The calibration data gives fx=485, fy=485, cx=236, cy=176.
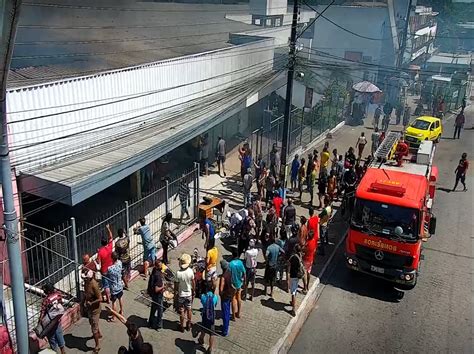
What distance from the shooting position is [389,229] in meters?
10.7

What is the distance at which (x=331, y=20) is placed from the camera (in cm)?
4303

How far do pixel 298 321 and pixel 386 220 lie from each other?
9.79 ft

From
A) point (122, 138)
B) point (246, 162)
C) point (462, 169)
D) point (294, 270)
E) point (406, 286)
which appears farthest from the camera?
point (462, 169)

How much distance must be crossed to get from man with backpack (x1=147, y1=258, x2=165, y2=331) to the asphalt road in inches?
103

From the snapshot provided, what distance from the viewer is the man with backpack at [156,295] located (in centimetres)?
875

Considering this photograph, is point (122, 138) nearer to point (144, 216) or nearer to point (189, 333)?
point (144, 216)

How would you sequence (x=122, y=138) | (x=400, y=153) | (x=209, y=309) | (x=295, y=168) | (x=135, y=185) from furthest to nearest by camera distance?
(x=295, y=168) < (x=135, y=185) < (x=400, y=153) < (x=122, y=138) < (x=209, y=309)

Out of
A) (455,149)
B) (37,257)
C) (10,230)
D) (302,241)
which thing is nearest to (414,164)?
(302,241)

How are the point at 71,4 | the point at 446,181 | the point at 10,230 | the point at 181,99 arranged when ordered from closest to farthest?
the point at 10,230 < the point at 181,99 < the point at 446,181 < the point at 71,4

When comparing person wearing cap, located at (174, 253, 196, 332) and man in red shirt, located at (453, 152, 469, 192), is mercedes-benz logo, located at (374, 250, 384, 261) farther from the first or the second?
man in red shirt, located at (453, 152, 469, 192)

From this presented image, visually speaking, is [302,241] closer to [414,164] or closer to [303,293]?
[303,293]

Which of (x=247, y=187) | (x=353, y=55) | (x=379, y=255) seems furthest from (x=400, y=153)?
(x=353, y=55)

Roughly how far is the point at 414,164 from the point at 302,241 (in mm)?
4476

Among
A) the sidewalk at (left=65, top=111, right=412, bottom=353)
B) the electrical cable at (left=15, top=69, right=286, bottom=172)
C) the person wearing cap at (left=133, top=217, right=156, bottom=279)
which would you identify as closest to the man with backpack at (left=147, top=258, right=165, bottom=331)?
the sidewalk at (left=65, top=111, right=412, bottom=353)
